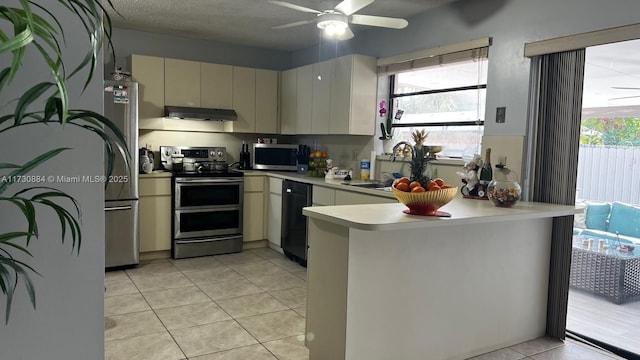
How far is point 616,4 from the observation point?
2.78m

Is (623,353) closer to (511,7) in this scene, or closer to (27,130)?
(511,7)

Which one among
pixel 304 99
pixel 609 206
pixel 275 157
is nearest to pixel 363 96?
pixel 304 99

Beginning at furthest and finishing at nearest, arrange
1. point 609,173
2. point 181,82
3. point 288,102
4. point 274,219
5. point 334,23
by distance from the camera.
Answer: point 288,102 → point 274,219 → point 181,82 → point 334,23 → point 609,173

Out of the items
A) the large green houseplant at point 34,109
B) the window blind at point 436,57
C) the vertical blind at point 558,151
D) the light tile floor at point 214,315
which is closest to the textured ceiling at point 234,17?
the window blind at point 436,57

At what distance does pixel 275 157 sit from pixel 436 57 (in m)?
2.43

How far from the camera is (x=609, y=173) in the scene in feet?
10.0

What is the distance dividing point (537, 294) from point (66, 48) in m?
3.06

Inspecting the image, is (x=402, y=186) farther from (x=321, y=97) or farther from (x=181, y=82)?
(x=181, y=82)

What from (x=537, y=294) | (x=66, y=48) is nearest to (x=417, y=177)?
(x=537, y=294)

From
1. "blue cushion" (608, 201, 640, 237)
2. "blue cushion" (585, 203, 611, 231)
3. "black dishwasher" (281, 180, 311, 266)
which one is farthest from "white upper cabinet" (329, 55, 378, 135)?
"blue cushion" (608, 201, 640, 237)

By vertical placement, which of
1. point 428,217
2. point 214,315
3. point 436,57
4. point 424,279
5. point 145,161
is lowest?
point 214,315

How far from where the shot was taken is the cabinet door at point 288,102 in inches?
221

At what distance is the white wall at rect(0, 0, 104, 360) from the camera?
155cm

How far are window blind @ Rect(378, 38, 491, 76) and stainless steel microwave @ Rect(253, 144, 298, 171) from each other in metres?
1.64
